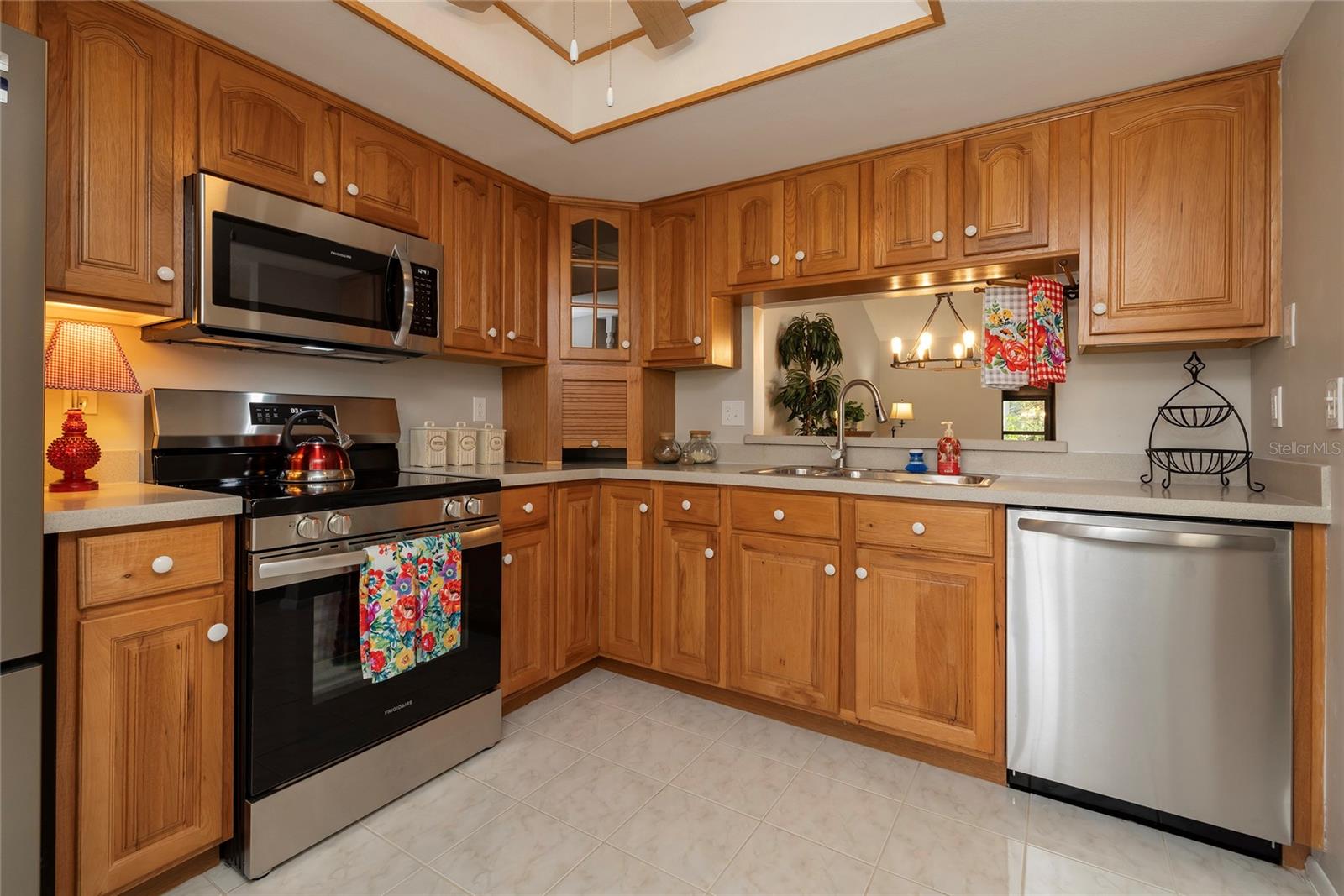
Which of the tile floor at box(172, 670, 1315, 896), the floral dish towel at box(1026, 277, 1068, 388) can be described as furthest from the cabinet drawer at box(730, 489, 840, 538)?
the floral dish towel at box(1026, 277, 1068, 388)

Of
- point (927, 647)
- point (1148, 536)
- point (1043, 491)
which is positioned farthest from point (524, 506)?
point (1148, 536)

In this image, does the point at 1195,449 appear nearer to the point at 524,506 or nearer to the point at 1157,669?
the point at 1157,669

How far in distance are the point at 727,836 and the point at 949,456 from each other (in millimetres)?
1672

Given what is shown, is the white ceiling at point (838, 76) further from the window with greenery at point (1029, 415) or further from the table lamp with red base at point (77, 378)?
the window with greenery at point (1029, 415)

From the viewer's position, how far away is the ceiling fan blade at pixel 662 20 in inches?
74.0

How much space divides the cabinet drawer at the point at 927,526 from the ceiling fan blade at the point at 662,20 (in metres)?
1.69

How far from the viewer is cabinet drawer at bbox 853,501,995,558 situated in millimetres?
2014

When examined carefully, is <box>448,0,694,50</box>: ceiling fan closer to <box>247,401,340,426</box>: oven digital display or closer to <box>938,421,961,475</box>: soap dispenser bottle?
<box>247,401,340,426</box>: oven digital display

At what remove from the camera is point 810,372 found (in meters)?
3.41

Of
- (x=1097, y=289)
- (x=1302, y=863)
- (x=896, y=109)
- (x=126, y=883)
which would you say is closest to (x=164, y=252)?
(x=126, y=883)

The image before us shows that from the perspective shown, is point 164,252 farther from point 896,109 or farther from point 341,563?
point 896,109

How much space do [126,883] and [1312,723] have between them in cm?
291

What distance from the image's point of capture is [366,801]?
1815 millimetres

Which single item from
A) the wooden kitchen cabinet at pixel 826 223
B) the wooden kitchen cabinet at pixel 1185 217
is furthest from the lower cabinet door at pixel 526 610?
the wooden kitchen cabinet at pixel 1185 217
